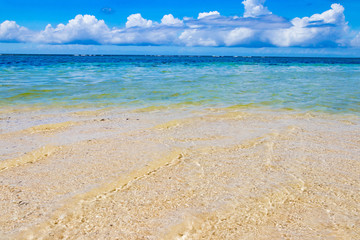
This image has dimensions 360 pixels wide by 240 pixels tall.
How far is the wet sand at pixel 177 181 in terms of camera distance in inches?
106

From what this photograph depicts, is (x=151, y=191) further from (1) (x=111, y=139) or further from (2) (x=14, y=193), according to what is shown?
(1) (x=111, y=139)

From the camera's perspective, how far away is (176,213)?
2916mm

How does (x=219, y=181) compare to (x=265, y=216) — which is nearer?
(x=265, y=216)

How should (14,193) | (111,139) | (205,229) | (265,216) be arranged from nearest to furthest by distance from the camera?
(205,229) → (265,216) → (14,193) → (111,139)

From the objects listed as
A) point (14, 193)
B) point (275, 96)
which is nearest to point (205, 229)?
point (14, 193)

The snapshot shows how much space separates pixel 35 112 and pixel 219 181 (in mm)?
6020

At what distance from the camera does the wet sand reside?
270cm

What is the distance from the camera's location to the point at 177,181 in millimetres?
3604

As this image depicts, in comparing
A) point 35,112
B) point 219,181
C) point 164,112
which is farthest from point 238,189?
point 35,112

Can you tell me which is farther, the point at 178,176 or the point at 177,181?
the point at 178,176

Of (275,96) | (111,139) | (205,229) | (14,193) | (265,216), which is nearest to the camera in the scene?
(205,229)

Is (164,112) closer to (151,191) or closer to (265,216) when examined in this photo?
(151,191)

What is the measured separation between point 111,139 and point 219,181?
2.40 metres

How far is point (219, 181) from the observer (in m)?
3.62
